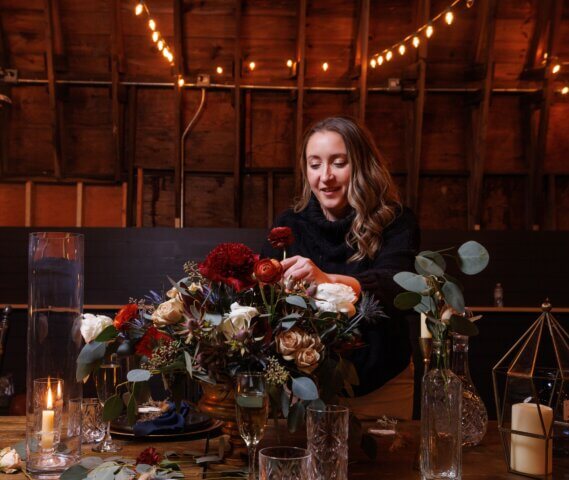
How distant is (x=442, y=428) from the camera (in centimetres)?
131

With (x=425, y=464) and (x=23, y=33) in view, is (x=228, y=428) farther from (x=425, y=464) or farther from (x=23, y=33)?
(x=23, y=33)

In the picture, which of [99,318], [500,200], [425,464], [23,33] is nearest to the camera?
[425,464]

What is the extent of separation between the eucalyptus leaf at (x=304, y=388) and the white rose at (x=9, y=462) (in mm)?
566

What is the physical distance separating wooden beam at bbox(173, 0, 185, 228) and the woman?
3.68 metres

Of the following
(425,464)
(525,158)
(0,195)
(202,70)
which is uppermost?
(202,70)

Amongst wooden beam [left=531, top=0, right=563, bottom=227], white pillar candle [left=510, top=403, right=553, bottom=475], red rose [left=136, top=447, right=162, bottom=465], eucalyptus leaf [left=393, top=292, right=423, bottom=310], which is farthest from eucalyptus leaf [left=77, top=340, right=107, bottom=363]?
wooden beam [left=531, top=0, right=563, bottom=227]

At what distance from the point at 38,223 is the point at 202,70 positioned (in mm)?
1947

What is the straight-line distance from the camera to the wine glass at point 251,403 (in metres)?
1.19

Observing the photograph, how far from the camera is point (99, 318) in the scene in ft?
4.72

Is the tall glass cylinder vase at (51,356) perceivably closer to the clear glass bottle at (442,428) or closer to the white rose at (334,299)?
the white rose at (334,299)

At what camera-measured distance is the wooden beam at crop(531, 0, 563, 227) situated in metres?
5.75

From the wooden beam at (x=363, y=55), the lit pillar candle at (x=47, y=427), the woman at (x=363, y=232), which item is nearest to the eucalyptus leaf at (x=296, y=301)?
the lit pillar candle at (x=47, y=427)

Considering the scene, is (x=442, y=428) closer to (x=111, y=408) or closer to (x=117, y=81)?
(x=111, y=408)

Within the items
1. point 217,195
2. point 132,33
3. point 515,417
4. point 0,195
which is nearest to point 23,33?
point 132,33
